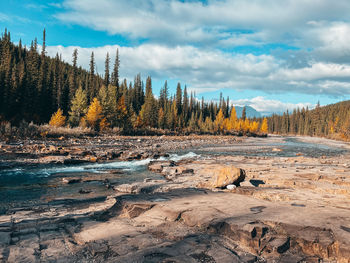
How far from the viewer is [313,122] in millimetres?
136125

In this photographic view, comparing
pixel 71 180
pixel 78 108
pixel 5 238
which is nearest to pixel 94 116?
pixel 78 108

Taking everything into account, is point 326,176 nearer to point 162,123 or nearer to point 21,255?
point 21,255

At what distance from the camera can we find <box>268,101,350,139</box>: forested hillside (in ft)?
403

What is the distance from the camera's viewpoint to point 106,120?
5553 centimetres

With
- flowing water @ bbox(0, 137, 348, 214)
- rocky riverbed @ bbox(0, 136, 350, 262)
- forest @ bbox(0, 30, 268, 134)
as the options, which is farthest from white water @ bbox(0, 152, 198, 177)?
forest @ bbox(0, 30, 268, 134)

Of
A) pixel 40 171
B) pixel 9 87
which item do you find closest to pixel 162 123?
pixel 9 87

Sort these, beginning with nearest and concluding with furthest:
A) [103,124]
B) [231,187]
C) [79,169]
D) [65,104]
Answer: [231,187] → [79,169] → [103,124] → [65,104]

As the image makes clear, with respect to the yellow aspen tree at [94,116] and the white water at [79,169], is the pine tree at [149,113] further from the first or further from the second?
the white water at [79,169]

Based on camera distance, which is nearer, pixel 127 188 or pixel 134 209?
pixel 134 209

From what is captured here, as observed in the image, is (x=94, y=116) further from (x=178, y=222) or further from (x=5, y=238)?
(x=178, y=222)

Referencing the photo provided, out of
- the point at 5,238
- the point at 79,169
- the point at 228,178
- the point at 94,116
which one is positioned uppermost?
the point at 94,116

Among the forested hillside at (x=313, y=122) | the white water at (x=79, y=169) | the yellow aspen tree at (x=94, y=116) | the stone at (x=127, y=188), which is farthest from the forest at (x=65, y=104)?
the forested hillside at (x=313, y=122)

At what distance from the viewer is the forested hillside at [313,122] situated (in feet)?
403

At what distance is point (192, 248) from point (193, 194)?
4589 mm
